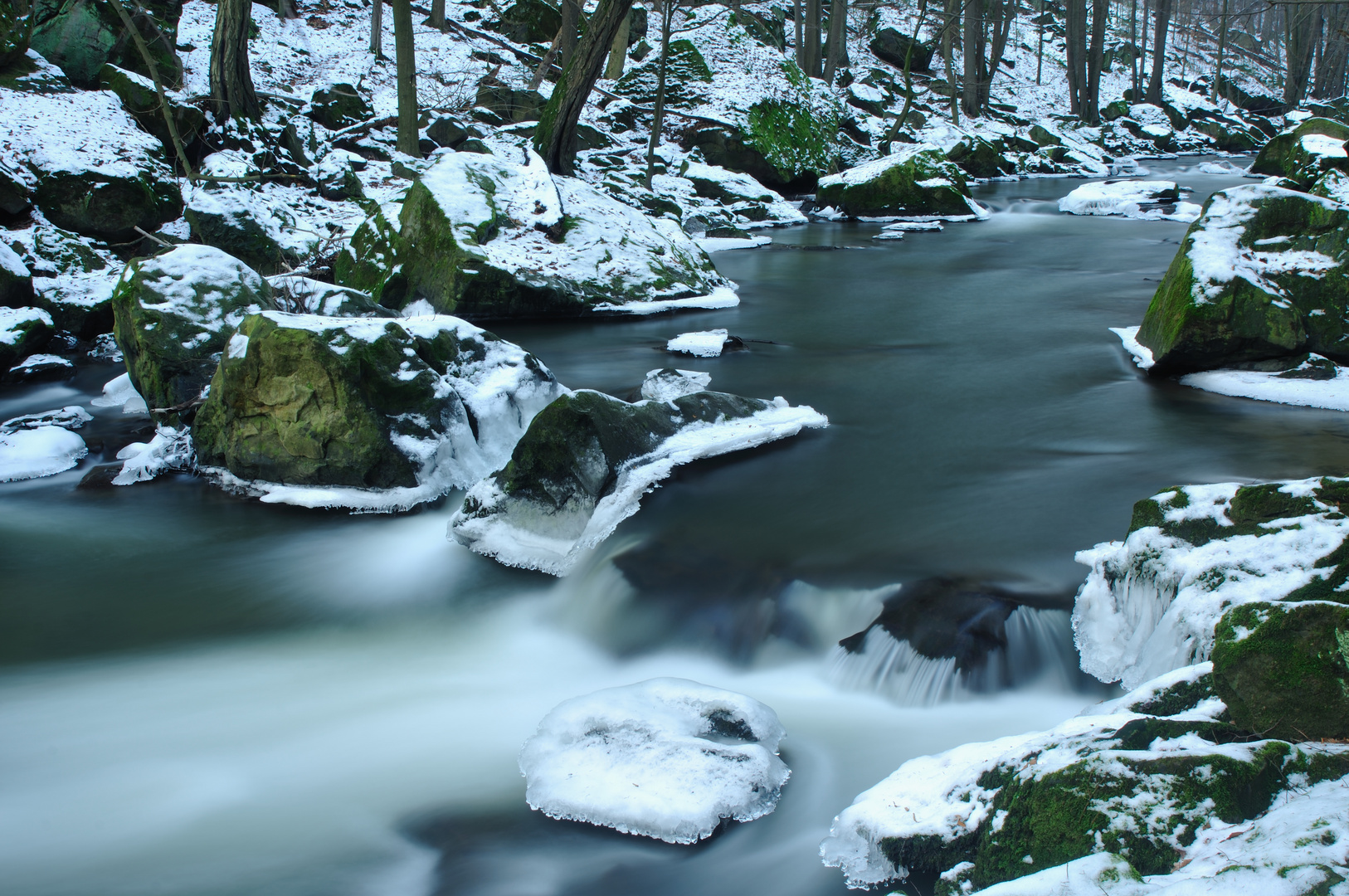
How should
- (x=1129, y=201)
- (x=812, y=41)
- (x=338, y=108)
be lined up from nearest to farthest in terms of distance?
(x=338, y=108)
(x=1129, y=201)
(x=812, y=41)

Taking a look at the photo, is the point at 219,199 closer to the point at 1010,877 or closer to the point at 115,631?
the point at 115,631

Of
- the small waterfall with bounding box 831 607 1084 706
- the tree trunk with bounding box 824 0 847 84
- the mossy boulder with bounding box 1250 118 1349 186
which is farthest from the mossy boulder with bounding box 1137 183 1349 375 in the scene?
the tree trunk with bounding box 824 0 847 84

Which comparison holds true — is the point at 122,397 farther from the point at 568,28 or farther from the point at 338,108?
the point at 568,28

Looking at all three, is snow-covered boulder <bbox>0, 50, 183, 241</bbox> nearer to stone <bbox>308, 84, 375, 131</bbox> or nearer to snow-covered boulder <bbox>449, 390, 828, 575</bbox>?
stone <bbox>308, 84, 375, 131</bbox>

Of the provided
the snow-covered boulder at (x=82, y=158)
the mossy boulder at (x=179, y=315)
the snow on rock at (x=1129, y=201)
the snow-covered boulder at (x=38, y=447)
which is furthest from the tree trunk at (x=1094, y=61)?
the snow-covered boulder at (x=38, y=447)

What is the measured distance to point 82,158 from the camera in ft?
33.9

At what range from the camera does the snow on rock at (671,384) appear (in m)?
6.41

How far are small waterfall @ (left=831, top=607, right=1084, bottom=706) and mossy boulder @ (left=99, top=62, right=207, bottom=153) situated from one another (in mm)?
11462

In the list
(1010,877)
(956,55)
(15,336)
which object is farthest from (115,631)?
(956,55)

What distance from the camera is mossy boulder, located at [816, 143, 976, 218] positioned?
1733cm

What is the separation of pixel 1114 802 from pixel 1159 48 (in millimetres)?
39507

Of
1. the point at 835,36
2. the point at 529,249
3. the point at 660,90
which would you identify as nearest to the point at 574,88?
the point at 660,90

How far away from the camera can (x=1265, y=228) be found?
256 inches

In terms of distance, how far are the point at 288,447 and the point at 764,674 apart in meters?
3.20
